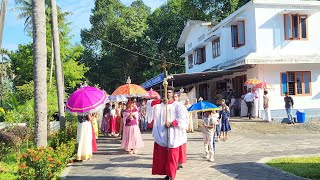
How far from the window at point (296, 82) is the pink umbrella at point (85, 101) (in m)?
13.1

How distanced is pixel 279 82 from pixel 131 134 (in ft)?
39.7

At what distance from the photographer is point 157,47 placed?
130 feet

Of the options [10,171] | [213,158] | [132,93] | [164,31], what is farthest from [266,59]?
[164,31]

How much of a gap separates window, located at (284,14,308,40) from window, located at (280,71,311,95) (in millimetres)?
2137

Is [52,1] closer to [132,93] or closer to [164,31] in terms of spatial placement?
[132,93]

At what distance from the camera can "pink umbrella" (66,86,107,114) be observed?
10734 mm

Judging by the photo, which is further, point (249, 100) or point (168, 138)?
point (249, 100)

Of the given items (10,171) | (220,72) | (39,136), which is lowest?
(10,171)

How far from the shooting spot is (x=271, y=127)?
57.6ft

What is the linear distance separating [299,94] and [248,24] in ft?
16.4

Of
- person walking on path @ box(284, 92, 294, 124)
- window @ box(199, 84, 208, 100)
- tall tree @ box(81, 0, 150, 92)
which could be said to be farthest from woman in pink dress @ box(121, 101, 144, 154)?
tall tree @ box(81, 0, 150, 92)

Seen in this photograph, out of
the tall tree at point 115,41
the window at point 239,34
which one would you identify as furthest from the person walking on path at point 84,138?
the tall tree at point 115,41

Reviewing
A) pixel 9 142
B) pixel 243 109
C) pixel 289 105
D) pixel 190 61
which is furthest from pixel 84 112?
pixel 190 61

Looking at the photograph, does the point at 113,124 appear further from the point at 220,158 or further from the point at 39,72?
the point at 39,72
